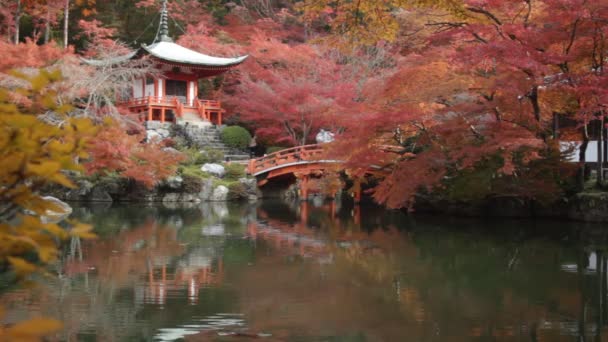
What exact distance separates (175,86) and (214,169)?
6109mm

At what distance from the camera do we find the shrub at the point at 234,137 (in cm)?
2383

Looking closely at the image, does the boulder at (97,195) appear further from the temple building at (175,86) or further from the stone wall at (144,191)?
the temple building at (175,86)

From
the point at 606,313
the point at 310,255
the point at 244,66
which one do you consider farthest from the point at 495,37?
the point at 244,66

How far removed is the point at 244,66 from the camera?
24.9 metres

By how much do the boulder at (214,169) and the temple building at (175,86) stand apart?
155 inches

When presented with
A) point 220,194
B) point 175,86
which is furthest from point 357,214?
point 175,86

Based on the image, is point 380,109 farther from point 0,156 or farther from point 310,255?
point 0,156

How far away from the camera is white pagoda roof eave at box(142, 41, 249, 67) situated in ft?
77.1

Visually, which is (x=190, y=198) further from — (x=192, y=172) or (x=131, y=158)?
(x=131, y=158)

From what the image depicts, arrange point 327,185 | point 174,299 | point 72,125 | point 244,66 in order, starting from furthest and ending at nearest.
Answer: point 244,66, point 327,185, point 174,299, point 72,125

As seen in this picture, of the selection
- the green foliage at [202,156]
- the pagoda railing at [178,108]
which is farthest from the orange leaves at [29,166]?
the pagoda railing at [178,108]

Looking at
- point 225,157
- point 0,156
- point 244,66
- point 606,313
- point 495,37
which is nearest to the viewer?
point 0,156

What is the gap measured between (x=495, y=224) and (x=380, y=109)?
12.2ft

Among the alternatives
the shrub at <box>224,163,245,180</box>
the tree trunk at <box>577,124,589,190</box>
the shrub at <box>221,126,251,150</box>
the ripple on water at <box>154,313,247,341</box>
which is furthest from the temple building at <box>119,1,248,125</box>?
the ripple on water at <box>154,313,247,341</box>
